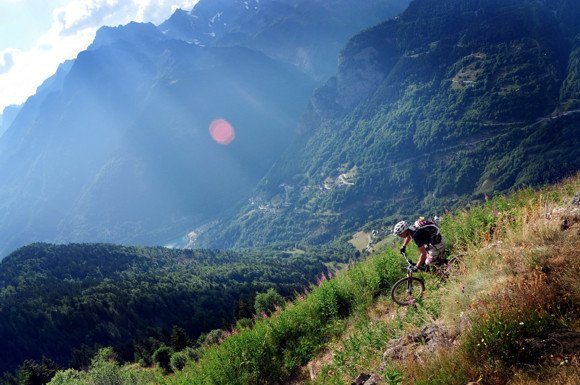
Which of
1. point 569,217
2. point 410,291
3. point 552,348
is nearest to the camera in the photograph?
point 552,348

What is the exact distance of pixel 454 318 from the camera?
7.28 metres

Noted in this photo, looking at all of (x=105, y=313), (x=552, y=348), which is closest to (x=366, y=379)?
(x=552, y=348)

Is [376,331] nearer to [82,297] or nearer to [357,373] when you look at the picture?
[357,373]

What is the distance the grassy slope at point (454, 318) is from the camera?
6.01 metres

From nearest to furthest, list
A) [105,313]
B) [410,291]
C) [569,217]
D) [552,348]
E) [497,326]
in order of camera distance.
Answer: [552,348], [497,326], [569,217], [410,291], [105,313]

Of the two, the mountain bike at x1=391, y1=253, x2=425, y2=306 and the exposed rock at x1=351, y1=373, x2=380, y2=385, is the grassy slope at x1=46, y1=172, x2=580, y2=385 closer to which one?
the exposed rock at x1=351, y1=373, x2=380, y2=385

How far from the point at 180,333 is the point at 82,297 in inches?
3011

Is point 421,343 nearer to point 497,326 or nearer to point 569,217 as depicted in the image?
point 497,326

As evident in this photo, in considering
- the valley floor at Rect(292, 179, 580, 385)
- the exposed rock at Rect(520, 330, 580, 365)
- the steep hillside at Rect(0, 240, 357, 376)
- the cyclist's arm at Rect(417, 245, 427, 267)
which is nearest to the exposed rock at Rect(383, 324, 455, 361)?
the valley floor at Rect(292, 179, 580, 385)

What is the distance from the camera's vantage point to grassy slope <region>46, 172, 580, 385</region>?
237 inches

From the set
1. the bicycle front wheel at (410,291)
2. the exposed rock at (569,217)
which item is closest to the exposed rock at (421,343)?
the bicycle front wheel at (410,291)

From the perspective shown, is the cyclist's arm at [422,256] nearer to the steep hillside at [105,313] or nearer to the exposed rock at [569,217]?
the exposed rock at [569,217]

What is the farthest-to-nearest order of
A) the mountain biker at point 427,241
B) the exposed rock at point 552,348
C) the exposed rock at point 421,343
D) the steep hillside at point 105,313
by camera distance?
the steep hillside at point 105,313, the mountain biker at point 427,241, the exposed rock at point 421,343, the exposed rock at point 552,348

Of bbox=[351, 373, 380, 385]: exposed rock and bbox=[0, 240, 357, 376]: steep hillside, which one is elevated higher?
bbox=[351, 373, 380, 385]: exposed rock
